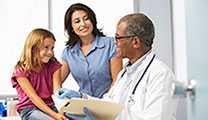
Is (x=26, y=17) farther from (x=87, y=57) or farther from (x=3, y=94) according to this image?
(x=87, y=57)

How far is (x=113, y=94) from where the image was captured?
1.51 m

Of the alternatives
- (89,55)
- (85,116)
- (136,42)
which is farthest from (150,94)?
(89,55)

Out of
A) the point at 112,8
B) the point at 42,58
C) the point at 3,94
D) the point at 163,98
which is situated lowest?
the point at 3,94

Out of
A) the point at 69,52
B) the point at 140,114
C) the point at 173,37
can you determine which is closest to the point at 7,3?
the point at 69,52

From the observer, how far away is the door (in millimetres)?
620

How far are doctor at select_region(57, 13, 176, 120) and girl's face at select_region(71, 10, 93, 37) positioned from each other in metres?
0.45

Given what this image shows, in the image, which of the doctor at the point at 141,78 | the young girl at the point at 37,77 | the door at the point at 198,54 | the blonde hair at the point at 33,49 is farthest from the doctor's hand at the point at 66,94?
the door at the point at 198,54

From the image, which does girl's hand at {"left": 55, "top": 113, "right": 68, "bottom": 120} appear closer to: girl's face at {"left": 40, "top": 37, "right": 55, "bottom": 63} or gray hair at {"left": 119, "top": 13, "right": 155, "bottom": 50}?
girl's face at {"left": 40, "top": 37, "right": 55, "bottom": 63}

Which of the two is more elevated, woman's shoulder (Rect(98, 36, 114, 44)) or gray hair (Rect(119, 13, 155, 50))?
gray hair (Rect(119, 13, 155, 50))

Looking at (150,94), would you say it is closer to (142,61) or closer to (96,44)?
(142,61)

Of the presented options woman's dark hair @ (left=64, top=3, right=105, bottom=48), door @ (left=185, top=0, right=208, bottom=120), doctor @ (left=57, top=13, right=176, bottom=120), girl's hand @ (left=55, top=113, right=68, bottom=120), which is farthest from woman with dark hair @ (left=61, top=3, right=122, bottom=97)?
door @ (left=185, top=0, right=208, bottom=120)

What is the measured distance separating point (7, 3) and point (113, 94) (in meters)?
1.51

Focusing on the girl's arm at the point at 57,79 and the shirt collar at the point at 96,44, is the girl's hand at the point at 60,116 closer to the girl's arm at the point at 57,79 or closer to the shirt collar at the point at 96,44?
the girl's arm at the point at 57,79

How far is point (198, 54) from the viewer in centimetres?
67
